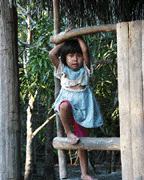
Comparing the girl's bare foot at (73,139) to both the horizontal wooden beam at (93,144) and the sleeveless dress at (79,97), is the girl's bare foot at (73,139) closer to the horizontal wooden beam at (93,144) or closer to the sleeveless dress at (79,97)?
the horizontal wooden beam at (93,144)

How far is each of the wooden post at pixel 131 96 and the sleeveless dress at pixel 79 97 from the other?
48 centimetres

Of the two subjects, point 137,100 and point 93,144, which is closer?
point 137,100

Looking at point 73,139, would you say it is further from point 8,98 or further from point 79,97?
point 8,98

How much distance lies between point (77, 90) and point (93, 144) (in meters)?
0.53

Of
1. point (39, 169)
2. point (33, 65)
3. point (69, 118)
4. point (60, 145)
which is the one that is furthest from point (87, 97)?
point (39, 169)

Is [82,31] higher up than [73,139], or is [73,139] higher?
[82,31]

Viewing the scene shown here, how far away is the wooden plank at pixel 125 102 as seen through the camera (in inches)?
78.1

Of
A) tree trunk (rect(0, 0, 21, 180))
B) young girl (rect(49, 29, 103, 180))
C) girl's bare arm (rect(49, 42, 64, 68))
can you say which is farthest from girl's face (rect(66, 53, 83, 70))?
tree trunk (rect(0, 0, 21, 180))

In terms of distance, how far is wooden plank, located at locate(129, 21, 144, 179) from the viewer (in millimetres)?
1938

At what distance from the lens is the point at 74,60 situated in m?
2.55

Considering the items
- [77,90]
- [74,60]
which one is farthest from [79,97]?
[74,60]

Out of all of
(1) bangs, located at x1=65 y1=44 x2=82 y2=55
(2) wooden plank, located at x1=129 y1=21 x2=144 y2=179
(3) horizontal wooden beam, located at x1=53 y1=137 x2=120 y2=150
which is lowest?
(3) horizontal wooden beam, located at x1=53 y1=137 x2=120 y2=150

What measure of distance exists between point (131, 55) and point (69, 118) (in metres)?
0.78

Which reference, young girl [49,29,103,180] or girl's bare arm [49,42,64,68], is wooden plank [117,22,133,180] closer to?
→ young girl [49,29,103,180]
